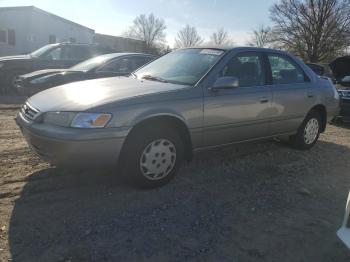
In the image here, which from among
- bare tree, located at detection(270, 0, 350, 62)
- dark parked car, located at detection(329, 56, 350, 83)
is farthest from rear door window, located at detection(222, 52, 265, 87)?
bare tree, located at detection(270, 0, 350, 62)

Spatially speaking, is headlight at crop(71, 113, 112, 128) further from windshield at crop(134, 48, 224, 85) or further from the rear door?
the rear door

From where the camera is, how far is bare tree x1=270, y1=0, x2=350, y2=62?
1748 inches

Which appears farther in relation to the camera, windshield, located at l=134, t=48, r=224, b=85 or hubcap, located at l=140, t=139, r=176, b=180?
windshield, located at l=134, t=48, r=224, b=85

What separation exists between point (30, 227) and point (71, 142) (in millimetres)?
832

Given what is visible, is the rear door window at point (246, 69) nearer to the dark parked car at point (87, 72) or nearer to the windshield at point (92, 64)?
the dark parked car at point (87, 72)

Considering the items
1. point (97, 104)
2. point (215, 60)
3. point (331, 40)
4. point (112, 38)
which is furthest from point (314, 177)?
point (112, 38)

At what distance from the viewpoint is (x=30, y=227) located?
3.45m

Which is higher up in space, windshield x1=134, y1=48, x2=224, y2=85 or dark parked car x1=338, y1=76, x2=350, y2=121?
windshield x1=134, y1=48, x2=224, y2=85

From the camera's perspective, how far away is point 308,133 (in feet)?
21.1

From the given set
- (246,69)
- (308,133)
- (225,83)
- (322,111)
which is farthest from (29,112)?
(322,111)

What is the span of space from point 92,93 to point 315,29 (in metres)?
46.1

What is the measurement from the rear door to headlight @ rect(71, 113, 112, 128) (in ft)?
8.62

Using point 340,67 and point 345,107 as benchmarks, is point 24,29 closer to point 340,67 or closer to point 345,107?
point 340,67

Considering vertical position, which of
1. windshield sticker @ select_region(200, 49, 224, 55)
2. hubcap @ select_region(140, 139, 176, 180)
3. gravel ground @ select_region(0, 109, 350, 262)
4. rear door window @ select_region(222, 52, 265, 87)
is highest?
windshield sticker @ select_region(200, 49, 224, 55)
